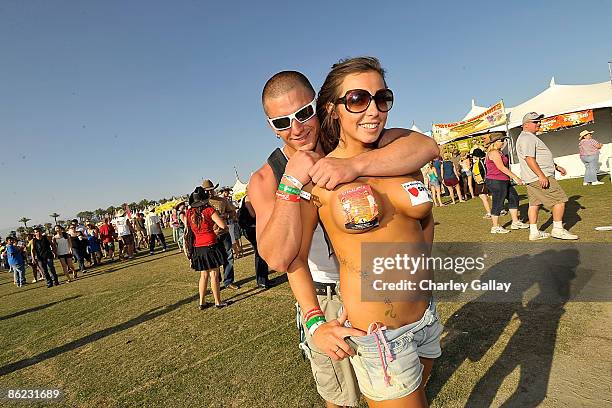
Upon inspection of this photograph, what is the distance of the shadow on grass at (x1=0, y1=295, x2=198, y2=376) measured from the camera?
5.51 m

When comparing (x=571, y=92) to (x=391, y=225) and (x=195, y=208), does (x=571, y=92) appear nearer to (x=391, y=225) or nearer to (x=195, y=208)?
(x=195, y=208)

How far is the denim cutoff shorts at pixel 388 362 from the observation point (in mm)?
1518

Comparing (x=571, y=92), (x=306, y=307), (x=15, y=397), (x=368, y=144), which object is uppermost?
(x=571, y=92)

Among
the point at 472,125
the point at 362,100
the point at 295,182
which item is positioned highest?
the point at 472,125

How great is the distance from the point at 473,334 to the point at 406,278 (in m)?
2.77

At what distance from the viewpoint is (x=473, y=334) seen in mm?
3859

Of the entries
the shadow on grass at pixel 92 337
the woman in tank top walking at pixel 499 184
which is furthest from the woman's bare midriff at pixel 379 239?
the woman in tank top walking at pixel 499 184

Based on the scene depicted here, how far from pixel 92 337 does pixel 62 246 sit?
29.1 feet

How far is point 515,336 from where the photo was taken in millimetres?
3664

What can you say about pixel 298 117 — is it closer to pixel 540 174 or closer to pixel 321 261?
pixel 321 261

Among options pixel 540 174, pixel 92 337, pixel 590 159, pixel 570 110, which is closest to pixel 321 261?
pixel 540 174

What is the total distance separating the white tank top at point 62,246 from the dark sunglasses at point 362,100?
1481 centimetres

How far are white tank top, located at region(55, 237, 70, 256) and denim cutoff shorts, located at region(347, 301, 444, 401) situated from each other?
48.5 ft

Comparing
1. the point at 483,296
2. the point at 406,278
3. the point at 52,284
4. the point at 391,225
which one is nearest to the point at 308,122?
the point at 391,225
